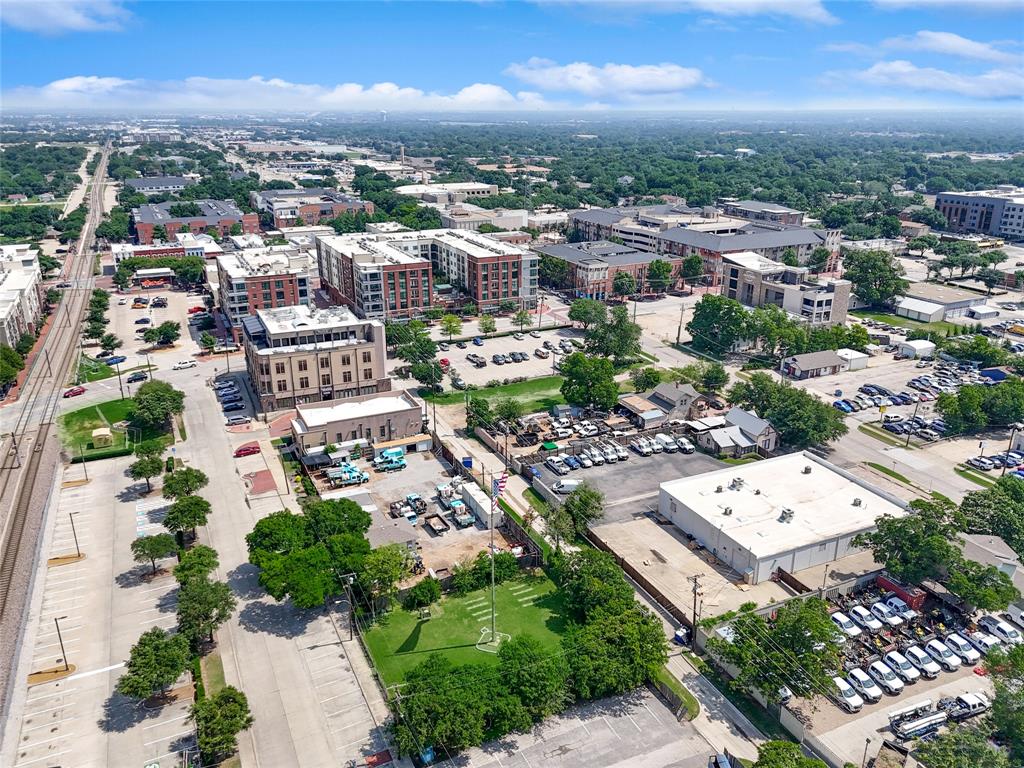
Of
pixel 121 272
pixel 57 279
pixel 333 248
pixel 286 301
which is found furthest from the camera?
pixel 57 279

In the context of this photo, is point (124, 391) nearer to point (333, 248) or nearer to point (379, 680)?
point (333, 248)

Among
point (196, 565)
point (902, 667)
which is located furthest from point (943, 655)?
point (196, 565)

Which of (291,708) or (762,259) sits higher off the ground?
(762,259)

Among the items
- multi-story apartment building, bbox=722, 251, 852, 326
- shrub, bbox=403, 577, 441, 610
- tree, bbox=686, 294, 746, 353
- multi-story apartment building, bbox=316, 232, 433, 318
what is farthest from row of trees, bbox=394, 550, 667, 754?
multi-story apartment building, bbox=722, 251, 852, 326

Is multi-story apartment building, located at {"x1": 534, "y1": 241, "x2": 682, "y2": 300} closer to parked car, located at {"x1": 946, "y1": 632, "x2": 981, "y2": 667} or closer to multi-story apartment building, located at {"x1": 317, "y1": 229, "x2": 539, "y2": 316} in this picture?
multi-story apartment building, located at {"x1": 317, "y1": 229, "x2": 539, "y2": 316}

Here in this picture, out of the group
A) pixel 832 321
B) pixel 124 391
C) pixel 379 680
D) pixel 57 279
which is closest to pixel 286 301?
pixel 124 391

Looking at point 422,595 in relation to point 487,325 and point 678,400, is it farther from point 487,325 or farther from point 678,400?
point 487,325

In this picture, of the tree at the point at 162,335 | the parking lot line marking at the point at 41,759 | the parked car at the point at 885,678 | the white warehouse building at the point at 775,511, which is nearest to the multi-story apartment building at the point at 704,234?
the white warehouse building at the point at 775,511
